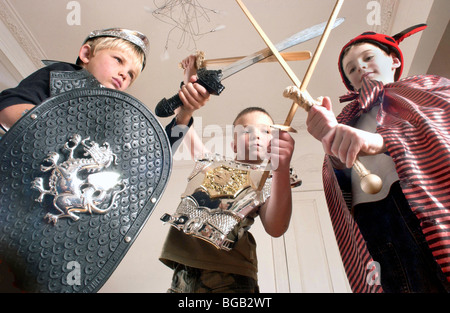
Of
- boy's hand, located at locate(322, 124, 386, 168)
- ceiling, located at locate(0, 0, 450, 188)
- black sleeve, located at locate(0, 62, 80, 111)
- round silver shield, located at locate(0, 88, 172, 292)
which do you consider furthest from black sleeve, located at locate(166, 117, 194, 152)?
ceiling, located at locate(0, 0, 450, 188)

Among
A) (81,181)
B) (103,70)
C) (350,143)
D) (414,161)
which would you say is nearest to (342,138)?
(350,143)

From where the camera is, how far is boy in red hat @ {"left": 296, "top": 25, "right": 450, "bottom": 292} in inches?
19.1

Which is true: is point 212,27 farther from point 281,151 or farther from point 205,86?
point 281,151

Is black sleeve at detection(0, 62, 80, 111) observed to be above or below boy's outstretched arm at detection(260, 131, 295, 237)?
above

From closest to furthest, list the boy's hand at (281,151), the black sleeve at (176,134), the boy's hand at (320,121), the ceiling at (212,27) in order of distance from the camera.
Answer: the boy's hand at (320,121), the boy's hand at (281,151), the black sleeve at (176,134), the ceiling at (212,27)

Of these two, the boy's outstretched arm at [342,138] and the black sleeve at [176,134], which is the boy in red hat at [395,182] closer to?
the boy's outstretched arm at [342,138]

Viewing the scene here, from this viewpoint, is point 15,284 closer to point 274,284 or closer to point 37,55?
point 274,284

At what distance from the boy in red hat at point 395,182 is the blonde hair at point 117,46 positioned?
0.53 m

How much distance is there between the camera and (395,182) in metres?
0.62

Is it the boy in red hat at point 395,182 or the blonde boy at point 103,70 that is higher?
the blonde boy at point 103,70

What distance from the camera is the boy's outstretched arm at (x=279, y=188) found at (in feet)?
2.18

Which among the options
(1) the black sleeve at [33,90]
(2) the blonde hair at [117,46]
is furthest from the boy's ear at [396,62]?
(1) the black sleeve at [33,90]

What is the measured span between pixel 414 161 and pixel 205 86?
0.48 meters

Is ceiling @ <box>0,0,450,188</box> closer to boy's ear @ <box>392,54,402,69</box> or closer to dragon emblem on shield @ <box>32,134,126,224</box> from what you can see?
boy's ear @ <box>392,54,402,69</box>
